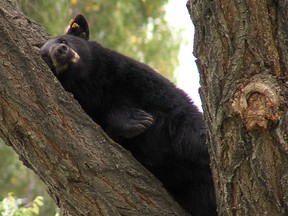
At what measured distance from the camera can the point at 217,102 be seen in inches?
133

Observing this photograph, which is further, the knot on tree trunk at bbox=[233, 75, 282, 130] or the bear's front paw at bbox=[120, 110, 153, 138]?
the bear's front paw at bbox=[120, 110, 153, 138]

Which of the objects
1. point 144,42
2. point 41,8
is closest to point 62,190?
point 41,8

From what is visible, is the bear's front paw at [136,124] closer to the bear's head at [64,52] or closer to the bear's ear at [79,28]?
the bear's head at [64,52]

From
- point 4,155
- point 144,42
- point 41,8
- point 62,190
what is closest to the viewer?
point 62,190

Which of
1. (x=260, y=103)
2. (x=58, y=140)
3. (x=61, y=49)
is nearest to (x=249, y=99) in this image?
(x=260, y=103)

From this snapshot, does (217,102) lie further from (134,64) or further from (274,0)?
(134,64)

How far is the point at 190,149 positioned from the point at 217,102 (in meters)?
1.37

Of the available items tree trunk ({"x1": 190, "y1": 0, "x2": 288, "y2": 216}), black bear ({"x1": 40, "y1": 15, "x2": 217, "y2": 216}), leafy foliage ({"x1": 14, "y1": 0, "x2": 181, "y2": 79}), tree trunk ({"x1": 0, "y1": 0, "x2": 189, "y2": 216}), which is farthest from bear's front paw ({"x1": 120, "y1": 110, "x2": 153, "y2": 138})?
leafy foliage ({"x1": 14, "y1": 0, "x2": 181, "y2": 79})

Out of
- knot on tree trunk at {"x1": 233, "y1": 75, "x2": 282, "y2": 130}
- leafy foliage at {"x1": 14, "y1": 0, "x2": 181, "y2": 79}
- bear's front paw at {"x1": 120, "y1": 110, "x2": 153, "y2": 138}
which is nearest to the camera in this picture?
knot on tree trunk at {"x1": 233, "y1": 75, "x2": 282, "y2": 130}

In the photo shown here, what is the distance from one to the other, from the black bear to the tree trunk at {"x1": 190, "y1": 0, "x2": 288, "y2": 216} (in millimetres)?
1211

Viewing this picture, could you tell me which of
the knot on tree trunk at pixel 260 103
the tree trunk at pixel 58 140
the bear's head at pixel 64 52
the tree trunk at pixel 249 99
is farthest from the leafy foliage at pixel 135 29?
the knot on tree trunk at pixel 260 103

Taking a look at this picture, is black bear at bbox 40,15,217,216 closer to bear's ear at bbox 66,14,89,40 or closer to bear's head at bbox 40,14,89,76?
bear's head at bbox 40,14,89,76

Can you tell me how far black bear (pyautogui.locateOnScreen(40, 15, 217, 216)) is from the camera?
475 centimetres

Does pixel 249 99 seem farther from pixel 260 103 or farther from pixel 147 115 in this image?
pixel 147 115
